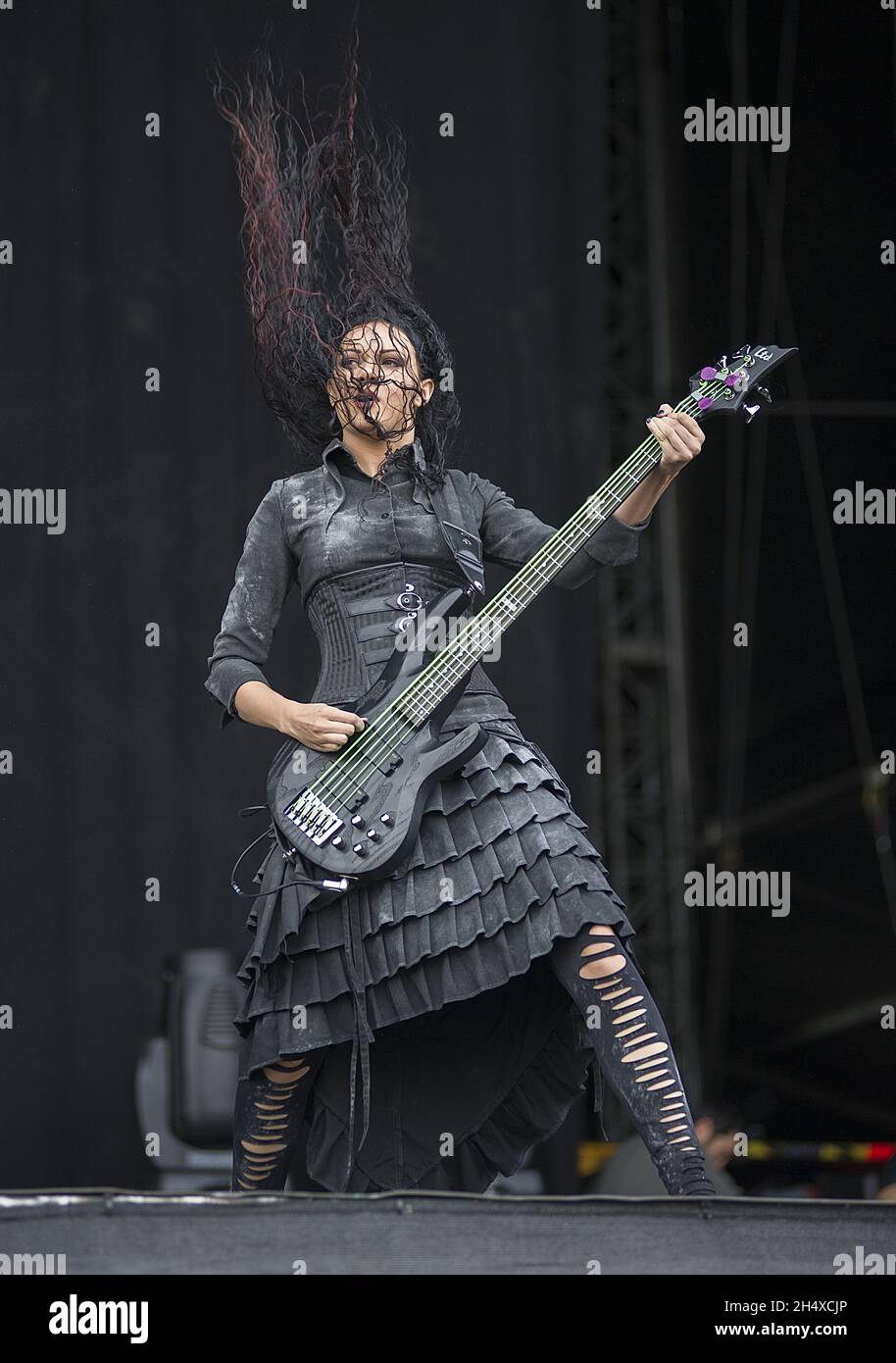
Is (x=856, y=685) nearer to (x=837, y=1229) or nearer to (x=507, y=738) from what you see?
(x=507, y=738)

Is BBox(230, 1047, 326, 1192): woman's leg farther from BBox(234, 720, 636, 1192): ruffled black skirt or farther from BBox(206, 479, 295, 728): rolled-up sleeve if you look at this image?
BBox(206, 479, 295, 728): rolled-up sleeve

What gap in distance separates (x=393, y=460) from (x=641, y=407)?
76.8 inches

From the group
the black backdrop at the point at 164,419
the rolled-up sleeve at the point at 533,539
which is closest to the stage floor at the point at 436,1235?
the rolled-up sleeve at the point at 533,539

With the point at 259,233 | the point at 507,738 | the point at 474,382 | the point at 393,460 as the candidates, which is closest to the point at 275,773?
the point at 507,738

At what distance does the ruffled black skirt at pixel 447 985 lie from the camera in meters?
3.19

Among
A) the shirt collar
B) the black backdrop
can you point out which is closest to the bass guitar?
the shirt collar

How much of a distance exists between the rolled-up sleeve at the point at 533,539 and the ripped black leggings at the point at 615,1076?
707 mm

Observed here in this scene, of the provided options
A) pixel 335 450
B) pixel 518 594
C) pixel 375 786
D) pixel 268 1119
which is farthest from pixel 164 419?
pixel 268 1119

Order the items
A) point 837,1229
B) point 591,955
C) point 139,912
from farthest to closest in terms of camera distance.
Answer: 1. point 139,912
2. point 591,955
3. point 837,1229

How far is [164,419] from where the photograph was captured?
518 cm

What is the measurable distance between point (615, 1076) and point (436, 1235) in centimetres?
56

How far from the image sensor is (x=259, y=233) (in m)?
3.71

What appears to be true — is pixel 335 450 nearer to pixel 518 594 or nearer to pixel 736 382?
pixel 518 594

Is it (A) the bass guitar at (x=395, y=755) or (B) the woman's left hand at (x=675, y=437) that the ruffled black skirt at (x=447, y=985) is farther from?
(B) the woman's left hand at (x=675, y=437)
